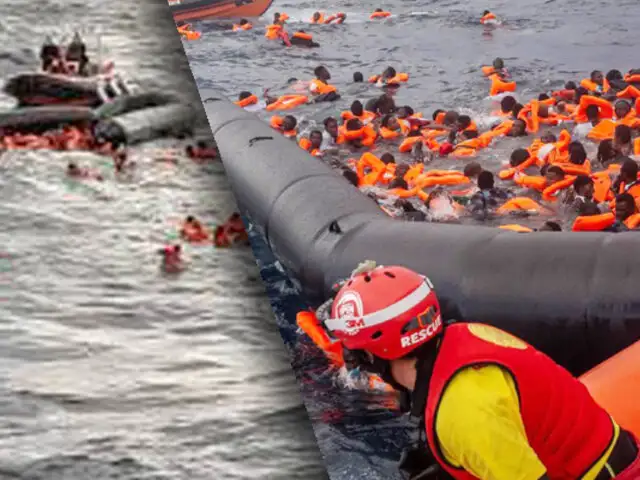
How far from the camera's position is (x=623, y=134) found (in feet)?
25.3

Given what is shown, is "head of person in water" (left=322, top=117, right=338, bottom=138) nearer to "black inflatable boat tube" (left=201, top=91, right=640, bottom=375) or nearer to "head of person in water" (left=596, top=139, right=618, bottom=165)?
"head of person in water" (left=596, top=139, right=618, bottom=165)

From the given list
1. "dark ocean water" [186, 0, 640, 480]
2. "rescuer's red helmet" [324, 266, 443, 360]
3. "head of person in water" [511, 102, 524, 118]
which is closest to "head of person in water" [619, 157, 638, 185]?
"dark ocean water" [186, 0, 640, 480]

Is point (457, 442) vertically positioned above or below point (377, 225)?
above

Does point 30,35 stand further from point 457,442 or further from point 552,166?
point 552,166

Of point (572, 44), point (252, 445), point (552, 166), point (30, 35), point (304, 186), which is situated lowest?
point (572, 44)

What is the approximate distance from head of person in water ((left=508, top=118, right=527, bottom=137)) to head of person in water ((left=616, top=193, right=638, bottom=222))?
9.92 feet

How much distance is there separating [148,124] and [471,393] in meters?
0.83

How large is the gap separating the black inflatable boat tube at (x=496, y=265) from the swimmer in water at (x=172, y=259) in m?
2.04

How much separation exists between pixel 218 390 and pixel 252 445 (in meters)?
0.10

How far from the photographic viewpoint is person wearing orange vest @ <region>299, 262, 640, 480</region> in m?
1.68

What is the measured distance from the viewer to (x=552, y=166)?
23.5 feet

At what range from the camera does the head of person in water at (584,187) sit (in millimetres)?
6602

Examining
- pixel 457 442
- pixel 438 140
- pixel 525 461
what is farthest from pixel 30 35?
pixel 438 140

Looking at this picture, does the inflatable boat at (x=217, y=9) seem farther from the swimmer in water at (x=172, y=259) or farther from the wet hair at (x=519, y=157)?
the swimmer in water at (x=172, y=259)
